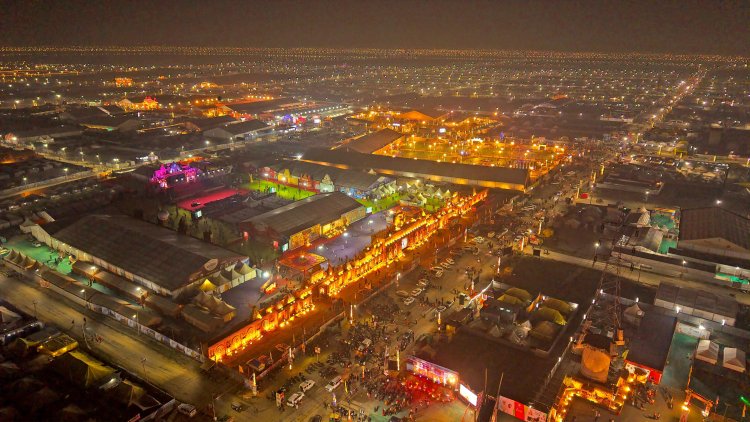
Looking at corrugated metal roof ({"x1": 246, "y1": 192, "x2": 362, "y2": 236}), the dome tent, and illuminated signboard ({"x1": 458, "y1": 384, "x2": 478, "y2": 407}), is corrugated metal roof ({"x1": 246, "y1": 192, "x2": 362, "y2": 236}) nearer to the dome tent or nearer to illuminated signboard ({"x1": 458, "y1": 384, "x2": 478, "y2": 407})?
the dome tent

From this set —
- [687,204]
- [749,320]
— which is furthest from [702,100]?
[749,320]

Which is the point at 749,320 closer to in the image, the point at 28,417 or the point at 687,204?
the point at 687,204

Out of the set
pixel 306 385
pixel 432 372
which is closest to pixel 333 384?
pixel 306 385

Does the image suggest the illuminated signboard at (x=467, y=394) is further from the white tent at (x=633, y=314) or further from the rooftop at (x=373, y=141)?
the rooftop at (x=373, y=141)

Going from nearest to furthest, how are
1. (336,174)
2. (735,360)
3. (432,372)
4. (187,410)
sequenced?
(187,410)
(432,372)
(735,360)
(336,174)

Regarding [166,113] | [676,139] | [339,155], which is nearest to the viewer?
[339,155]

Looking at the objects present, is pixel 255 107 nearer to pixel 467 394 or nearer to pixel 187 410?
pixel 187 410
